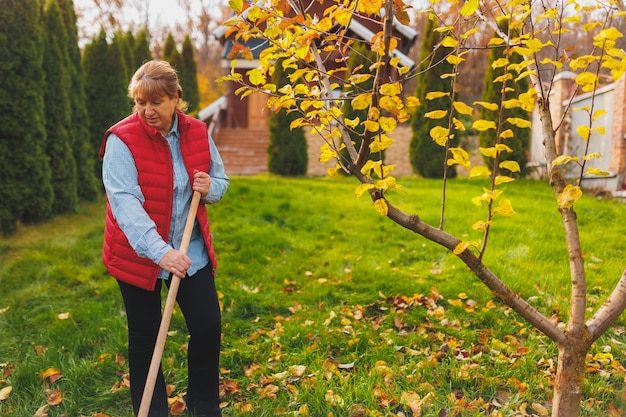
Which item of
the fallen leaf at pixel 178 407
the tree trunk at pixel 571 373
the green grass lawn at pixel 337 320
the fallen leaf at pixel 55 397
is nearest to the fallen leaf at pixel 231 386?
the green grass lawn at pixel 337 320

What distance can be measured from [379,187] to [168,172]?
1029 mm

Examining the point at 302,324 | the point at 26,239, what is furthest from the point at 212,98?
the point at 302,324

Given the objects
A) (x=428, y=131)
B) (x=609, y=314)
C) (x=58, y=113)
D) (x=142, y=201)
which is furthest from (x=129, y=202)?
(x=428, y=131)

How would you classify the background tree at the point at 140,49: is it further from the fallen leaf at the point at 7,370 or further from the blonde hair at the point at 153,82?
the blonde hair at the point at 153,82

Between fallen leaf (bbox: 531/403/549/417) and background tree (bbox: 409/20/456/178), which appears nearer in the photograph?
fallen leaf (bbox: 531/403/549/417)

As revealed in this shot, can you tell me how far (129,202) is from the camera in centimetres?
235

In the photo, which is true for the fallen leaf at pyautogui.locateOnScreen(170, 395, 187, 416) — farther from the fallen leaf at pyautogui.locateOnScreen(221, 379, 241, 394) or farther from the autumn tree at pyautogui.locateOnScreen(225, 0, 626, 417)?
the autumn tree at pyautogui.locateOnScreen(225, 0, 626, 417)

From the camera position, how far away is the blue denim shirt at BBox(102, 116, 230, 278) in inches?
91.6

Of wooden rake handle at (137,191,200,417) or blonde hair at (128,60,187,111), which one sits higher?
blonde hair at (128,60,187,111)

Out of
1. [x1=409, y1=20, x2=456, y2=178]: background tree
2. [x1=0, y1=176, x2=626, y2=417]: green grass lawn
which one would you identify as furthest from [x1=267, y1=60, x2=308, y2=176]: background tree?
[x1=0, y1=176, x2=626, y2=417]: green grass lawn

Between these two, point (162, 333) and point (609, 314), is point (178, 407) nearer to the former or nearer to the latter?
point (162, 333)

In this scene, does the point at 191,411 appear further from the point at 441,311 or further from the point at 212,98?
the point at 212,98

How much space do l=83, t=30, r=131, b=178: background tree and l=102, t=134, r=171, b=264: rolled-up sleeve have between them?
22.7 ft

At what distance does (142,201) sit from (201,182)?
282 millimetres
